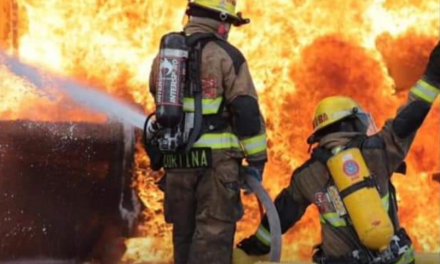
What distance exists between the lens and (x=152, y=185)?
20.0 ft

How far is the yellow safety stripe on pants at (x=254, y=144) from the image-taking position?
4484 millimetres

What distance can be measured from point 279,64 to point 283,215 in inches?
63.3

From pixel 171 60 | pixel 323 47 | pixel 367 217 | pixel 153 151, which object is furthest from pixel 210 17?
pixel 323 47

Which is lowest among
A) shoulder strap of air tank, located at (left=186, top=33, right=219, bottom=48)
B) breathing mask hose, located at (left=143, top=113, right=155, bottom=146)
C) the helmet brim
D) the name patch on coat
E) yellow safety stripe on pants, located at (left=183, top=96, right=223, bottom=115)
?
the name patch on coat

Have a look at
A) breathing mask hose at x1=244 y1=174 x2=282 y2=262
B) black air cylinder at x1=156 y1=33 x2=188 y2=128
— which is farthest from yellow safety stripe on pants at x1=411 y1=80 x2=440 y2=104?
black air cylinder at x1=156 y1=33 x2=188 y2=128

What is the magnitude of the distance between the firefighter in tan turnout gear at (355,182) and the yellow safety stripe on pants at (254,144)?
494 millimetres

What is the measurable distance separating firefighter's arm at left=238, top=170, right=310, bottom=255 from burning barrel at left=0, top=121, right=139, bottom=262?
1.39 meters

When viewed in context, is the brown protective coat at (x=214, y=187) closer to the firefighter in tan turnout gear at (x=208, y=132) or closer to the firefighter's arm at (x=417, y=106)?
the firefighter in tan turnout gear at (x=208, y=132)

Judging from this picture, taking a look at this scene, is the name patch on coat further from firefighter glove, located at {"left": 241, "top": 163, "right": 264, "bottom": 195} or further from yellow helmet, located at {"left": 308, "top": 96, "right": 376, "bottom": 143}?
yellow helmet, located at {"left": 308, "top": 96, "right": 376, "bottom": 143}

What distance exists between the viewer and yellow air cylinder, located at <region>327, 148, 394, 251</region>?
176 inches

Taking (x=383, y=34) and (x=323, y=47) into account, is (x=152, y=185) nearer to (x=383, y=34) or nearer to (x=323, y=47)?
(x=323, y=47)

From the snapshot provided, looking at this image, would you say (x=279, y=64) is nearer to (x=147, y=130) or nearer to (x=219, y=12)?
(x=219, y=12)

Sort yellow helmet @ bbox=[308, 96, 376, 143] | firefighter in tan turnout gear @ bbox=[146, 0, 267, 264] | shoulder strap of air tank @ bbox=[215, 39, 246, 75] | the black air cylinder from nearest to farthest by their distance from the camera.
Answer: the black air cylinder → firefighter in tan turnout gear @ bbox=[146, 0, 267, 264] → shoulder strap of air tank @ bbox=[215, 39, 246, 75] → yellow helmet @ bbox=[308, 96, 376, 143]

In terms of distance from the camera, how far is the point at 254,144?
14.7 feet
